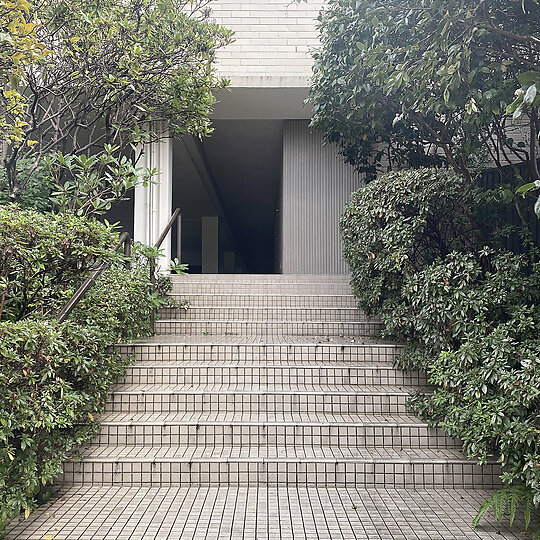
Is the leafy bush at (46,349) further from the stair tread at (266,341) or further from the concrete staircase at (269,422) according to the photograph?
the stair tread at (266,341)

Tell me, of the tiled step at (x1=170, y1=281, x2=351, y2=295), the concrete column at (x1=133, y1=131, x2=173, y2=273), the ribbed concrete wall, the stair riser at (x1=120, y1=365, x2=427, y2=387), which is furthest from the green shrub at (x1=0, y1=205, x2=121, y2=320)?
the ribbed concrete wall

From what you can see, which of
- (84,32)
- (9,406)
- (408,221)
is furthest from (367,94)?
(9,406)

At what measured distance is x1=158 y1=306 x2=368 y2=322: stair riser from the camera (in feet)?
17.3

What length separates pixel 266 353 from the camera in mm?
4195

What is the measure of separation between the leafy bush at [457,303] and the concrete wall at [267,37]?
282 cm

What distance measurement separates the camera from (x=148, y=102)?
5.28m

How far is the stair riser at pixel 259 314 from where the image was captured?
5270 mm

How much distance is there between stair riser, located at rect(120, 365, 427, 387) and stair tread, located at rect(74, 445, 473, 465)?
0.63 metres

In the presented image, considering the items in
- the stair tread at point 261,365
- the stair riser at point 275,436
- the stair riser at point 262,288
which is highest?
the stair riser at point 262,288

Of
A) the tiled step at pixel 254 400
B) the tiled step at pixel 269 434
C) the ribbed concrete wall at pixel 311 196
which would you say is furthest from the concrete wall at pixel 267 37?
the tiled step at pixel 269 434

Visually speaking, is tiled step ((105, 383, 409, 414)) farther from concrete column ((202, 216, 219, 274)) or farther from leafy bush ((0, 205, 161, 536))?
concrete column ((202, 216, 219, 274))

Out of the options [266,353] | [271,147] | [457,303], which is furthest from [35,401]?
[271,147]

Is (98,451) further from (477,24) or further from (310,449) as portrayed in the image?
(477,24)

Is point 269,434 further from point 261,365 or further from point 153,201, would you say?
point 153,201
